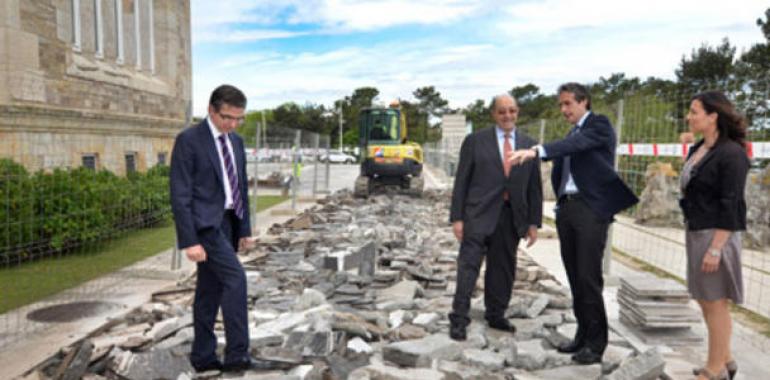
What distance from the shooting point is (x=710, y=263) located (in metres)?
3.55

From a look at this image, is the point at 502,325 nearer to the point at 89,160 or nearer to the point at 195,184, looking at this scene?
the point at 195,184

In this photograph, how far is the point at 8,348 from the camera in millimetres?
4672

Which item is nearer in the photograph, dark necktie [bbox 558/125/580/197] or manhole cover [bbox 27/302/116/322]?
dark necktie [bbox 558/125/580/197]

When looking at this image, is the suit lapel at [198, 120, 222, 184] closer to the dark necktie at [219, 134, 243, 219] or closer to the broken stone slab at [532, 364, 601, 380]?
the dark necktie at [219, 134, 243, 219]

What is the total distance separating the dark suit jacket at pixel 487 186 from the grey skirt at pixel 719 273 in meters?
1.40

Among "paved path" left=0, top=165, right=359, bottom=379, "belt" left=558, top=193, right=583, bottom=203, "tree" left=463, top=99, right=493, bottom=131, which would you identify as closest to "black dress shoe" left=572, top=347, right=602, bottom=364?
"belt" left=558, top=193, right=583, bottom=203

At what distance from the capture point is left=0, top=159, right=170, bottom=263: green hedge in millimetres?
6504

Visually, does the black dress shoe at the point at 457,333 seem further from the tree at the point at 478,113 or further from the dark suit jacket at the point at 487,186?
the tree at the point at 478,113

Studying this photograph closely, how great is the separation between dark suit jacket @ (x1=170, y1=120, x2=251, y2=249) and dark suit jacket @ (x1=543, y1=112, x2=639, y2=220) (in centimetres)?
229

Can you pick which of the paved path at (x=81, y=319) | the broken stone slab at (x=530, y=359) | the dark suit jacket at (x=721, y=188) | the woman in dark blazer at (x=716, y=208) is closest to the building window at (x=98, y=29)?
the paved path at (x=81, y=319)

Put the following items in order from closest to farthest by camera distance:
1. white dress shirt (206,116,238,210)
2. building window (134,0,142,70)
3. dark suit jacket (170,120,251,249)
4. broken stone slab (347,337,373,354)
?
1. dark suit jacket (170,120,251,249)
2. white dress shirt (206,116,238,210)
3. broken stone slab (347,337,373,354)
4. building window (134,0,142,70)

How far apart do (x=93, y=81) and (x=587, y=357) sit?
1345cm

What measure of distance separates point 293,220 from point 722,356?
966 centimetres

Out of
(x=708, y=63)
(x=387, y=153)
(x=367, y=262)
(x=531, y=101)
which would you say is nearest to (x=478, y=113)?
(x=531, y=101)
